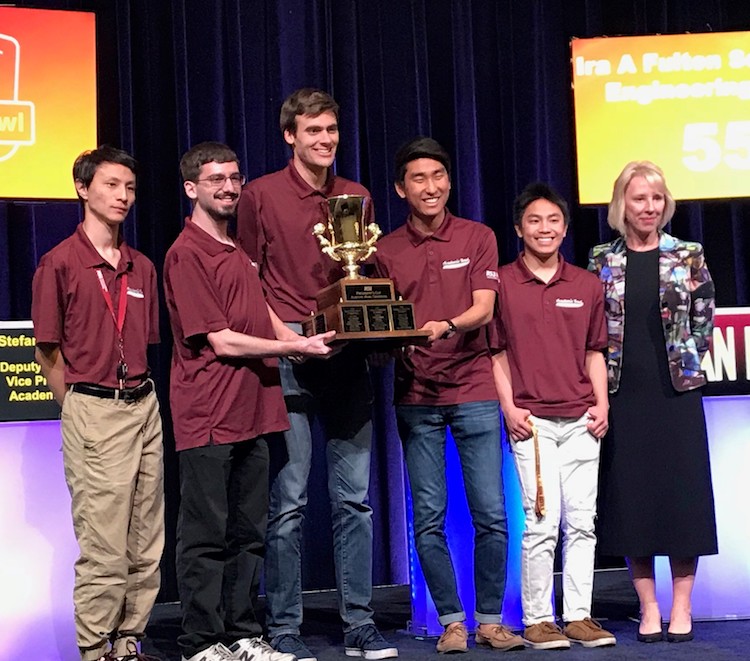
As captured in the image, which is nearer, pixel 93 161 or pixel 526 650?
pixel 93 161

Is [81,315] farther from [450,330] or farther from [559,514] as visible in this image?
[559,514]

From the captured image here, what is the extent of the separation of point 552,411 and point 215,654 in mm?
1339

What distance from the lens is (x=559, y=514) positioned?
12.3ft

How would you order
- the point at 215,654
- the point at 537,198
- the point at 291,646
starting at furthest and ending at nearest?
1. the point at 537,198
2. the point at 291,646
3. the point at 215,654

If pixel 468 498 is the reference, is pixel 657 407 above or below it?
above

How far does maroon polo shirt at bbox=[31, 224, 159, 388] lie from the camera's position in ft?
11.0

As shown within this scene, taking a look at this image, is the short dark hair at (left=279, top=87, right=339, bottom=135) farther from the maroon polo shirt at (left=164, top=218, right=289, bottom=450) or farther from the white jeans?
the white jeans

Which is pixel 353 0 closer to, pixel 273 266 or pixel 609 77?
pixel 609 77

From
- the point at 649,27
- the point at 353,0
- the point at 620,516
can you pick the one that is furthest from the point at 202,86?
the point at 620,516

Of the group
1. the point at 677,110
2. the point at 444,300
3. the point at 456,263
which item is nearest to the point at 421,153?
→ the point at 456,263

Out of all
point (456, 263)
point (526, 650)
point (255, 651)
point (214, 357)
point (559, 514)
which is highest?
point (456, 263)

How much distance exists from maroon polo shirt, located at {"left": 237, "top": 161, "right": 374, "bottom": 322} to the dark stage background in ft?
5.06

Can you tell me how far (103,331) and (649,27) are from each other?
3738 mm

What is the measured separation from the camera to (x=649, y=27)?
5.89 m
